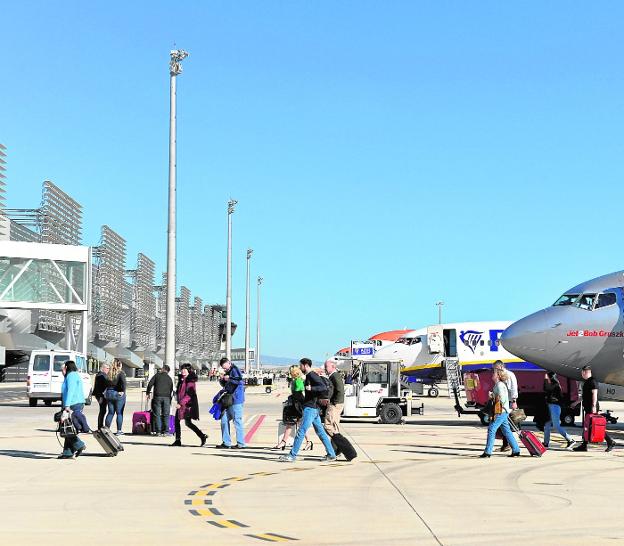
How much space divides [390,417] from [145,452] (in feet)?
40.3

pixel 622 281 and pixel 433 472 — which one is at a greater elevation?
pixel 622 281

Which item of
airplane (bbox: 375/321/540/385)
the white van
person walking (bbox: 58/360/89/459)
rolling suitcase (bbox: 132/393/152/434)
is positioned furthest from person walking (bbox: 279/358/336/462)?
airplane (bbox: 375/321/540/385)

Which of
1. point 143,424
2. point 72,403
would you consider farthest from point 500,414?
point 143,424

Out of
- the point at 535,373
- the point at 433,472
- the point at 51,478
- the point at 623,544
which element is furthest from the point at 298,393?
the point at 535,373

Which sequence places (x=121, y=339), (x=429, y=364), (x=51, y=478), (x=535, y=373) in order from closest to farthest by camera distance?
1. (x=51, y=478)
2. (x=535, y=373)
3. (x=429, y=364)
4. (x=121, y=339)

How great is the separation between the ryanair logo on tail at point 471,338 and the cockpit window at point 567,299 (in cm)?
2359

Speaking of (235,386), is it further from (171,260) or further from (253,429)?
(171,260)

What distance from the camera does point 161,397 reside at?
23734 mm

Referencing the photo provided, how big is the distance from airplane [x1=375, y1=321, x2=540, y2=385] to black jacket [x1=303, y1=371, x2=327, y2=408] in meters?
29.3

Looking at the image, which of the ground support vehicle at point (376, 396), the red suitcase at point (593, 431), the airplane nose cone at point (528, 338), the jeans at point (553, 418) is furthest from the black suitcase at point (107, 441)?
the ground support vehicle at point (376, 396)

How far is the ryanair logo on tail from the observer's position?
49.3 meters

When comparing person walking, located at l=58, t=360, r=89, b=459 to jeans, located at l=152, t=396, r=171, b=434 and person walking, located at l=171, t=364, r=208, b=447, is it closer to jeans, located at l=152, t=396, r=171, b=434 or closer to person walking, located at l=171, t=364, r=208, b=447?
person walking, located at l=171, t=364, r=208, b=447

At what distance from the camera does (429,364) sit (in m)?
53.7

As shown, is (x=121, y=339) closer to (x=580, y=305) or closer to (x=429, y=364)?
(x=429, y=364)
